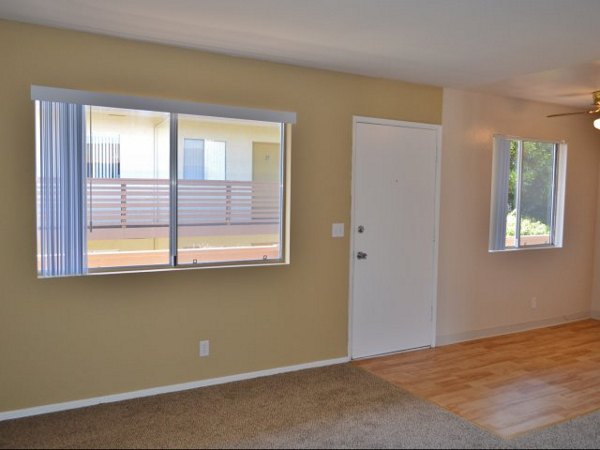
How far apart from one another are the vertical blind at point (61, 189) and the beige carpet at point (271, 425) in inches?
37.3

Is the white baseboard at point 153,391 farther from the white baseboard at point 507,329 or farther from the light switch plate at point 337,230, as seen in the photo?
the white baseboard at point 507,329

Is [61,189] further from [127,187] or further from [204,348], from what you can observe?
[204,348]

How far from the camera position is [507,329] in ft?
17.4

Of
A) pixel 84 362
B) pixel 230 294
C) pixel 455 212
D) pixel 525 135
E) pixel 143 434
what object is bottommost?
pixel 143 434

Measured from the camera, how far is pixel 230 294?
375cm

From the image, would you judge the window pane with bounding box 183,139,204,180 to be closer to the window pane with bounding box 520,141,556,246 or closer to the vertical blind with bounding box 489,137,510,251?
the vertical blind with bounding box 489,137,510,251

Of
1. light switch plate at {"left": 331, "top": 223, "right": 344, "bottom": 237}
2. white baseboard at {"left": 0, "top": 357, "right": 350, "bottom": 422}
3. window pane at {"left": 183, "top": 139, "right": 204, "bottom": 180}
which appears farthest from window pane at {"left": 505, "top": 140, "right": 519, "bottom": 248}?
window pane at {"left": 183, "top": 139, "right": 204, "bottom": 180}

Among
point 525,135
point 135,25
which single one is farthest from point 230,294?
point 525,135

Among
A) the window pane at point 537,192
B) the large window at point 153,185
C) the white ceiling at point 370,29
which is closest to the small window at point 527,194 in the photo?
the window pane at point 537,192

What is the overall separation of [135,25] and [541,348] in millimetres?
4452

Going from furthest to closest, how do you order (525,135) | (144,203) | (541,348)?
(525,135), (541,348), (144,203)

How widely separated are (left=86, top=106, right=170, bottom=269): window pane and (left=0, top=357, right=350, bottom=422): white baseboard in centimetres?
88

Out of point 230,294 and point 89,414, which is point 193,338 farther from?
point 89,414

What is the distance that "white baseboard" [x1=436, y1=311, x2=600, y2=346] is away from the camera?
4.89 metres
